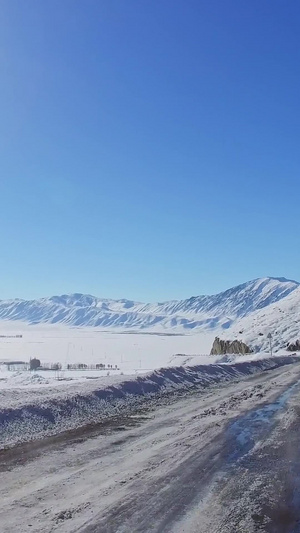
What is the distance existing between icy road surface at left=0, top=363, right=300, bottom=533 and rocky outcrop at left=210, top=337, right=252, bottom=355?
57.4 metres

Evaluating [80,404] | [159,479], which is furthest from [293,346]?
[159,479]

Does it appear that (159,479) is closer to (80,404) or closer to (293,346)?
(80,404)

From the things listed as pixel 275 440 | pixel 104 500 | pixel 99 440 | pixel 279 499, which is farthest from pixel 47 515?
pixel 275 440

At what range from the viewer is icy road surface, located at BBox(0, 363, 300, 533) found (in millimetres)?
5586

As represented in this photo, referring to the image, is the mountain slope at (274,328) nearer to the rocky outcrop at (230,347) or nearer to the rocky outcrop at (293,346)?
the rocky outcrop at (293,346)

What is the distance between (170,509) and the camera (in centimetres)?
593

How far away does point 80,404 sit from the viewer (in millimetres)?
15008

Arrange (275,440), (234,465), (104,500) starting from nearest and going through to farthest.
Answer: (104,500) → (234,465) → (275,440)

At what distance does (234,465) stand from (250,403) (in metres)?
8.41

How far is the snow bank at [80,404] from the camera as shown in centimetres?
1159

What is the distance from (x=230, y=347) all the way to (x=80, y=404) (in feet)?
200

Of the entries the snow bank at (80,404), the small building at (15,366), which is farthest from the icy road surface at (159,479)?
the small building at (15,366)

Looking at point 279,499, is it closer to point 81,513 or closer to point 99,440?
point 81,513

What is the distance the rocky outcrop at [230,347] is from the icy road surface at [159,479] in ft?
188
